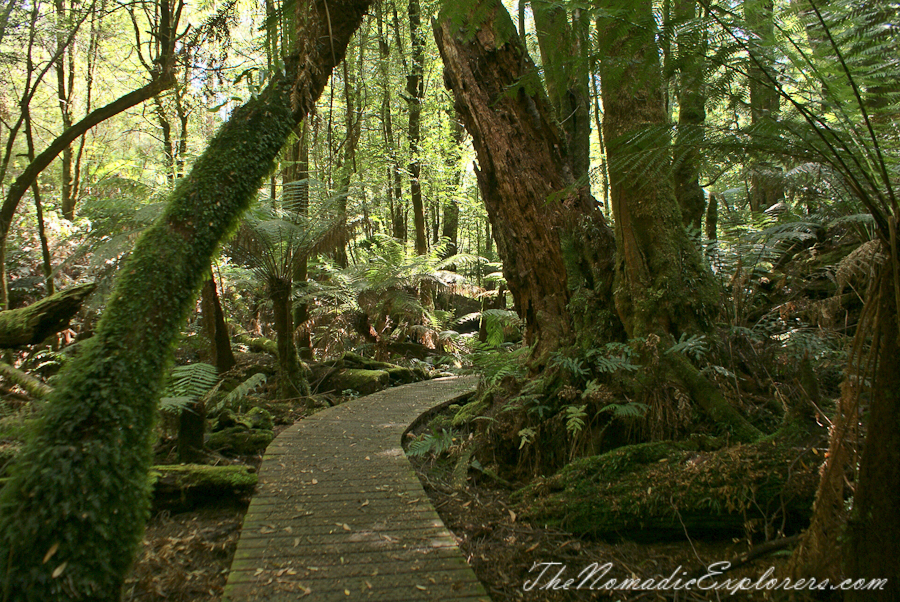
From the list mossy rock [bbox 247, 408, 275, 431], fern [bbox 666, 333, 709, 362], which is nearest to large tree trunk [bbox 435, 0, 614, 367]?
fern [bbox 666, 333, 709, 362]

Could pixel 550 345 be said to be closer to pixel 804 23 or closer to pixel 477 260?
pixel 804 23

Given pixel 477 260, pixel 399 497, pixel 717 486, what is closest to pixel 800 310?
pixel 717 486

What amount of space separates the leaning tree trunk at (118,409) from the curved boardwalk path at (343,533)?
0.70m

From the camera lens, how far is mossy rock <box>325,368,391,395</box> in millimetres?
7461

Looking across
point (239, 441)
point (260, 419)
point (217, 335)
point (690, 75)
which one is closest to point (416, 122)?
point (217, 335)

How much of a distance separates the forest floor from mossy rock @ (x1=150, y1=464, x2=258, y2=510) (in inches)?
3.5

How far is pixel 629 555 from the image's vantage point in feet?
8.20

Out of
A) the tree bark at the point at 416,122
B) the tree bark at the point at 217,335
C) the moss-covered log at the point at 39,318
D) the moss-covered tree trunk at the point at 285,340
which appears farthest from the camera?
the tree bark at the point at 416,122

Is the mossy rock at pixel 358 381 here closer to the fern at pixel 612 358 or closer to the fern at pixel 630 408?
the fern at pixel 612 358

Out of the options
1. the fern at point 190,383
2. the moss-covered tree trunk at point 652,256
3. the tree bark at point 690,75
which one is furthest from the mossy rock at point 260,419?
the tree bark at point 690,75

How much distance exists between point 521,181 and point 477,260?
7.59 meters

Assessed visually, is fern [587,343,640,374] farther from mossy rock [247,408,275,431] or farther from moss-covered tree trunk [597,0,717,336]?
mossy rock [247,408,275,431]

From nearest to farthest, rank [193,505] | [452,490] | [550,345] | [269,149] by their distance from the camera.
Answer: [269,149] → [193,505] → [452,490] → [550,345]

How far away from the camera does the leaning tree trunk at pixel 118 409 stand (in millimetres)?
1627
